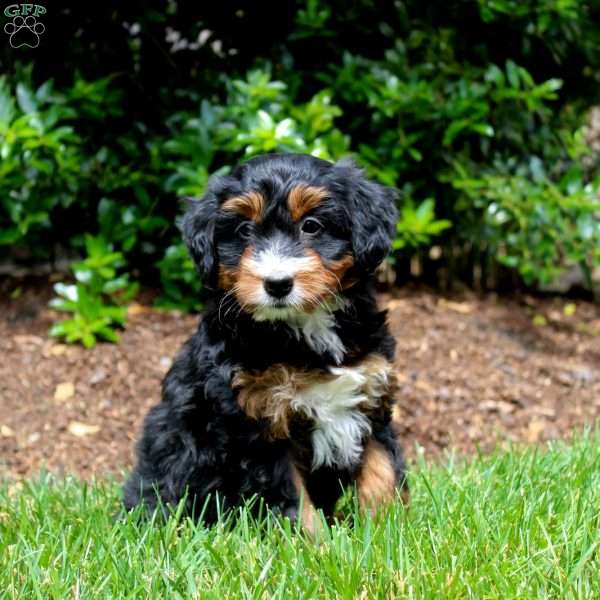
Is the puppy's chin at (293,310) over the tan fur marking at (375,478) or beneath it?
over

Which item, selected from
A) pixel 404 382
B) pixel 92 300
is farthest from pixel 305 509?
pixel 92 300

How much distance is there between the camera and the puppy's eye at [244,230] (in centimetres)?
388

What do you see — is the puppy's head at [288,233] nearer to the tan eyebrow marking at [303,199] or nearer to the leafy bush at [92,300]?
the tan eyebrow marking at [303,199]

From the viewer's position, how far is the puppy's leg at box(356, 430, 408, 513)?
4.04 m

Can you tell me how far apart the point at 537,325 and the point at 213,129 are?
273 centimetres

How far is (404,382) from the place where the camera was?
6.30 m

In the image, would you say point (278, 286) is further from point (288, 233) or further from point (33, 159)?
point (33, 159)

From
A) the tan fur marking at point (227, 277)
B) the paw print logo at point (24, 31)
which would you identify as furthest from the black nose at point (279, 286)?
the paw print logo at point (24, 31)

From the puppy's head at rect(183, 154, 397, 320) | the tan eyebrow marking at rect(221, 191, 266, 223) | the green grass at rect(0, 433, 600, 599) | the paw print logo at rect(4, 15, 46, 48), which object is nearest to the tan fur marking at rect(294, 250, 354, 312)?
the puppy's head at rect(183, 154, 397, 320)

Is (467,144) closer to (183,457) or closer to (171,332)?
(171,332)

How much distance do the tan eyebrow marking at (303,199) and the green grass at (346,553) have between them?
1146mm

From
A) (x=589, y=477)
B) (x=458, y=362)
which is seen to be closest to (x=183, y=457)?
(x=589, y=477)

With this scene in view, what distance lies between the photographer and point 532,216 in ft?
22.2

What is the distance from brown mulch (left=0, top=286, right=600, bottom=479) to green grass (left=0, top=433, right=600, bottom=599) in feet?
4.86
